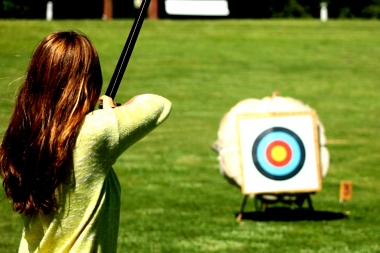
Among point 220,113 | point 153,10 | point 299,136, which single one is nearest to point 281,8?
point 153,10

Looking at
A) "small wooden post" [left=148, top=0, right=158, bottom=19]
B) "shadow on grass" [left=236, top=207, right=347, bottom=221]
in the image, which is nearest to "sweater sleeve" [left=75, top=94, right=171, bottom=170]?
"shadow on grass" [left=236, top=207, right=347, bottom=221]

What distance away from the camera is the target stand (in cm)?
694

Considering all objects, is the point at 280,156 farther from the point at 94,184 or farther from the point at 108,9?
the point at 108,9

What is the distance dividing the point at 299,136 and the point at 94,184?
4927 millimetres

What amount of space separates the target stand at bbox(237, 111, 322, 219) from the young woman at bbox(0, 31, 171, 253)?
179 inches

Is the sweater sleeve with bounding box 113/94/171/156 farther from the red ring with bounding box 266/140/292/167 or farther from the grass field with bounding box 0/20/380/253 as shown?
the red ring with bounding box 266/140/292/167

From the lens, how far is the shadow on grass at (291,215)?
6.95 metres

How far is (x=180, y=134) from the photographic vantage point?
38.6 ft

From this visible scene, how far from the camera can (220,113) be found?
13.8 meters

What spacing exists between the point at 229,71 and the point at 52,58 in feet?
53.7

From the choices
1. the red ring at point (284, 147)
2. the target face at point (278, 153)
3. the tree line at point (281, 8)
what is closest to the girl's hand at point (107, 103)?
the target face at point (278, 153)

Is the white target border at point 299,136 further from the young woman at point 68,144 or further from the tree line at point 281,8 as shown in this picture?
the tree line at point 281,8

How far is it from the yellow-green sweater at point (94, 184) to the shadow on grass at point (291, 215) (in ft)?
14.7

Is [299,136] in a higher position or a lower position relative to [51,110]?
lower
